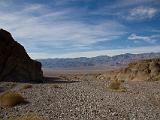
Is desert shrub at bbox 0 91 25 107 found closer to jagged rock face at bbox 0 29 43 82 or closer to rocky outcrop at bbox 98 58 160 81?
jagged rock face at bbox 0 29 43 82

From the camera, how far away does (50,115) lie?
17.9 meters

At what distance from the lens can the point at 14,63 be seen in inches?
1772

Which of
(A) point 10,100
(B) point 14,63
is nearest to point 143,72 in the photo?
(B) point 14,63

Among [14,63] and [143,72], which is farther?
[143,72]

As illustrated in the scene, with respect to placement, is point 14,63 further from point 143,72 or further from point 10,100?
point 143,72

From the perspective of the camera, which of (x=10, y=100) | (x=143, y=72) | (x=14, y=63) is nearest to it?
(x=10, y=100)

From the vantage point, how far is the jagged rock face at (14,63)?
145ft

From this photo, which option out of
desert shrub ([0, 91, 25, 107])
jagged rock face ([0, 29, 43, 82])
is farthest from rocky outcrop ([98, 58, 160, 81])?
desert shrub ([0, 91, 25, 107])

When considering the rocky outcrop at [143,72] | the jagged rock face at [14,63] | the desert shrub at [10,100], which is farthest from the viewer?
the rocky outcrop at [143,72]

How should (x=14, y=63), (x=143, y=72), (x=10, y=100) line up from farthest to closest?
(x=143, y=72) < (x=14, y=63) < (x=10, y=100)

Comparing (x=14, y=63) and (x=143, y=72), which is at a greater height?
(x=14, y=63)

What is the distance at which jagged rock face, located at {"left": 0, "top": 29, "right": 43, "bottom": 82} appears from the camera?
1735 inches

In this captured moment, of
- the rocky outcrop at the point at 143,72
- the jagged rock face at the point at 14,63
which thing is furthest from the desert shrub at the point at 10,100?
the rocky outcrop at the point at 143,72

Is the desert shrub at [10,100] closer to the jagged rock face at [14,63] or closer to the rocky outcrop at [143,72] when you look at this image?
the jagged rock face at [14,63]
